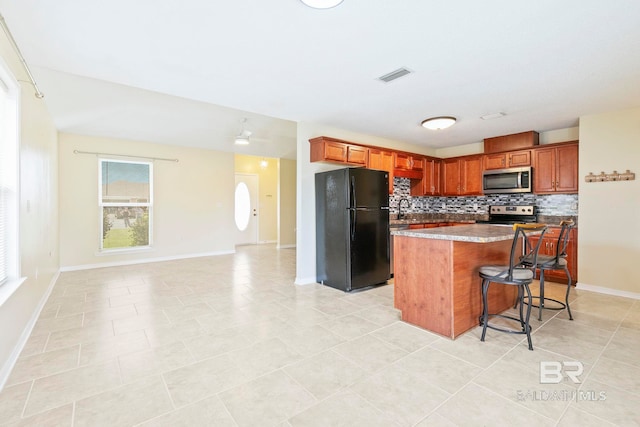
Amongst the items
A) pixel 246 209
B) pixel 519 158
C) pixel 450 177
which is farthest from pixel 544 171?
pixel 246 209

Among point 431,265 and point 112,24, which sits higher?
point 112,24

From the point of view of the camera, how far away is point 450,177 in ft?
19.5

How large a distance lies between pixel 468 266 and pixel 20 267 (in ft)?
12.5

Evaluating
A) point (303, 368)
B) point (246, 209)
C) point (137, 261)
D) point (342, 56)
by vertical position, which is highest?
point (342, 56)

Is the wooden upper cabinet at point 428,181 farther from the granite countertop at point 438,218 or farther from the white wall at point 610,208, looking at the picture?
the white wall at point 610,208

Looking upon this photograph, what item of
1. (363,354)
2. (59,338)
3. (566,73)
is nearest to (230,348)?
(363,354)

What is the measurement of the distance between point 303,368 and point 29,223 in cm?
288

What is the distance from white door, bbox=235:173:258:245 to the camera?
8.81 m

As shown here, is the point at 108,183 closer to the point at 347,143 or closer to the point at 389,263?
the point at 347,143

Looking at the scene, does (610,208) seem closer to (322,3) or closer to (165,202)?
(322,3)

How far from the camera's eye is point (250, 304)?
11.3 feet

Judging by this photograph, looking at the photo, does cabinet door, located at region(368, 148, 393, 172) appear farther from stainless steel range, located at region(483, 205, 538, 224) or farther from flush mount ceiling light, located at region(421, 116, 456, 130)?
stainless steel range, located at region(483, 205, 538, 224)

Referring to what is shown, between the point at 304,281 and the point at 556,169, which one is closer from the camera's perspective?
the point at 304,281

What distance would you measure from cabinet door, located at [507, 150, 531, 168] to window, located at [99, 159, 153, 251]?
676 centimetres
